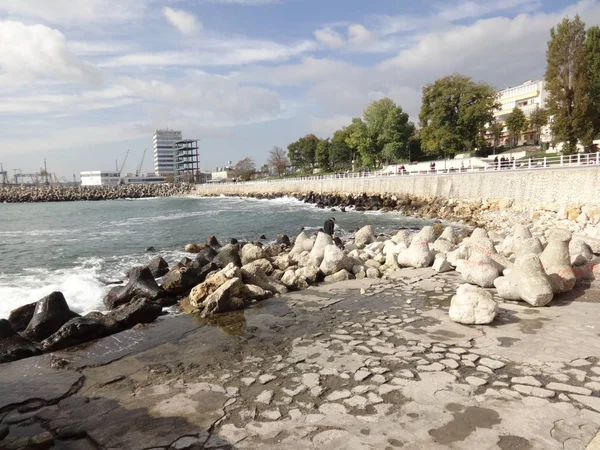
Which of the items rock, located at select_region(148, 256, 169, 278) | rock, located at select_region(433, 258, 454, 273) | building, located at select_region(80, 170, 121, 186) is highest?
building, located at select_region(80, 170, 121, 186)

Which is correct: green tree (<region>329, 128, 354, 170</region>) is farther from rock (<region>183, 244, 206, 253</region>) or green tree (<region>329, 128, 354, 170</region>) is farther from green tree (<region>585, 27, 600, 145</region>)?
rock (<region>183, 244, 206, 253</region>)

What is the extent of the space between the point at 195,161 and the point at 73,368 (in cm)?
14871

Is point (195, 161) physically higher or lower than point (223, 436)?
higher

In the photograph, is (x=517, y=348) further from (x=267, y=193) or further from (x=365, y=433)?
(x=267, y=193)

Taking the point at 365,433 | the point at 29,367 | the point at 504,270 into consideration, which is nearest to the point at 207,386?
the point at 365,433

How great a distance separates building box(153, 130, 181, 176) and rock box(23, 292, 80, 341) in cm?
18689

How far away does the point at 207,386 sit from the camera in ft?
18.3

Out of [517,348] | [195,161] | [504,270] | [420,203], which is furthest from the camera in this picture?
[195,161]

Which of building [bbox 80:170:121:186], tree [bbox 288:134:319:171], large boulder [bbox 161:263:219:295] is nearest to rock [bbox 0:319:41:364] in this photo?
large boulder [bbox 161:263:219:295]

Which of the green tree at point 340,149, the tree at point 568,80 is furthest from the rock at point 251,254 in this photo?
the green tree at point 340,149

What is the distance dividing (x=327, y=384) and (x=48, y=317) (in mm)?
6625

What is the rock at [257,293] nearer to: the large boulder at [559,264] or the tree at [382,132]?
the large boulder at [559,264]

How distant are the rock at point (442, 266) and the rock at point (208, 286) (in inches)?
223

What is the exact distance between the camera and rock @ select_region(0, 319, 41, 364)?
7.33m
